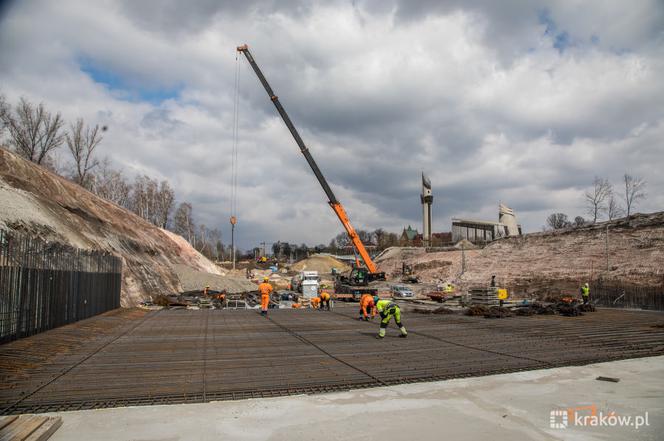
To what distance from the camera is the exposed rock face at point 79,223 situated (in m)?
22.7

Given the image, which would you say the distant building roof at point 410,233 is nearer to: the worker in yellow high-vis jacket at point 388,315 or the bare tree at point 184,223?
the bare tree at point 184,223

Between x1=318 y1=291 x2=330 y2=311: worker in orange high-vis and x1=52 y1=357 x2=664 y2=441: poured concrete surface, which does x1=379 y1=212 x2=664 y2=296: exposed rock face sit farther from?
x1=52 y1=357 x2=664 y2=441: poured concrete surface

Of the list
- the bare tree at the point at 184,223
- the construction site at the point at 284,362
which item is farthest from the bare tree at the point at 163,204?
the construction site at the point at 284,362

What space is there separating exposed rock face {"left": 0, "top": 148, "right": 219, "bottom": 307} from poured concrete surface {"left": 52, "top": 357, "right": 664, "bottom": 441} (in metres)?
18.0

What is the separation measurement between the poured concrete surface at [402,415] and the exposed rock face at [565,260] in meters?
26.9

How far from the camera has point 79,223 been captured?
95.6 ft

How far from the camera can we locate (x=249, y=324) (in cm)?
1762

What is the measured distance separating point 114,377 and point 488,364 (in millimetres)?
7805

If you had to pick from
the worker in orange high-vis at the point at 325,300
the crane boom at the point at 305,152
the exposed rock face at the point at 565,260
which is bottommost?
the worker in orange high-vis at the point at 325,300

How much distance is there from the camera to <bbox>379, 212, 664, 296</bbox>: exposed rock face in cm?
3519

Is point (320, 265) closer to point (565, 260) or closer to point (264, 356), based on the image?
point (565, 260)

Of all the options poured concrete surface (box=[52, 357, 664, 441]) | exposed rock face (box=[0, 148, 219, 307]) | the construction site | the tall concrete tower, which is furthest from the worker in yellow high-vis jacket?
the tall concrete tower

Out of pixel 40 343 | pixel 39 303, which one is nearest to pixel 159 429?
pixel 40 343

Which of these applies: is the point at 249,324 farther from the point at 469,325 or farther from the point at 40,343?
the point at 469,325
